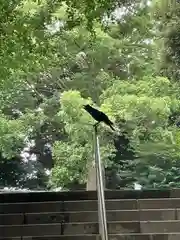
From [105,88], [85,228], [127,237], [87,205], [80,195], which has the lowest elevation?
[127,237]

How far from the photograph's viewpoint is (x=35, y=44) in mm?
5898

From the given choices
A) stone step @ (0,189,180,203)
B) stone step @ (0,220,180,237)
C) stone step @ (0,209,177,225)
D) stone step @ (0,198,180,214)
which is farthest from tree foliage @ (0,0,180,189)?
stone step @ (0,220,180,237)

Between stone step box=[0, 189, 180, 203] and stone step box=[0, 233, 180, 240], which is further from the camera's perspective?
stone step box=[0, 189, 180, 203]

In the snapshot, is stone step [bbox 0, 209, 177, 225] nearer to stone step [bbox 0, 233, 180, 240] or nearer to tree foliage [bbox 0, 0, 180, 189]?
stone step [bbox 0, 233, 180, 240]

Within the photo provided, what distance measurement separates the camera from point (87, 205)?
536cm

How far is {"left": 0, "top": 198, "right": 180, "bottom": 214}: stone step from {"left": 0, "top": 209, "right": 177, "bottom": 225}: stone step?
0.41 feet

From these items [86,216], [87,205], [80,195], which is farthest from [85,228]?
[80,195]

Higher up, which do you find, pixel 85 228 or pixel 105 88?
pixel 105 88

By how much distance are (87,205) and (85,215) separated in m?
0.20

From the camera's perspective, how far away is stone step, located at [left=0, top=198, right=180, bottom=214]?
5.31m

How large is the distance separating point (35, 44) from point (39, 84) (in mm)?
6846

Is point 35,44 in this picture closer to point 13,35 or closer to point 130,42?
point 13,35

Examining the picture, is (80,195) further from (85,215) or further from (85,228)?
(85,228)

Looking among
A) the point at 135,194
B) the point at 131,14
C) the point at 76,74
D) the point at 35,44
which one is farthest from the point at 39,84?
the point at 135,194
